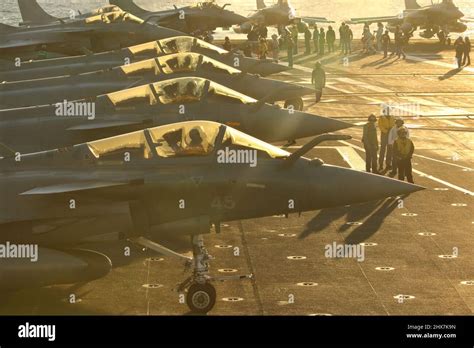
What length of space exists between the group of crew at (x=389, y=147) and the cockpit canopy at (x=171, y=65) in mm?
4742

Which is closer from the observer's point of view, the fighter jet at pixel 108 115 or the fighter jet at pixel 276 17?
the fighter jet at pixel 108 115

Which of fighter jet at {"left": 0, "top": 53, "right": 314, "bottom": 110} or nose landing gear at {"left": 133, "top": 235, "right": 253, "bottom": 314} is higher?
fighter jet at {"left": 0, "top": 53, "right": 314, "bottom": 110}

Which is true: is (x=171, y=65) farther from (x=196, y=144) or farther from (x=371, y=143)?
(x=196, y=144)

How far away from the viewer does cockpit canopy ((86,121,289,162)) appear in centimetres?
1856

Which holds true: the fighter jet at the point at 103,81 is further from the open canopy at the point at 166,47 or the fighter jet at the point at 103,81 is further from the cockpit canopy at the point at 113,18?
the cockpit canopy at the point at 113,18

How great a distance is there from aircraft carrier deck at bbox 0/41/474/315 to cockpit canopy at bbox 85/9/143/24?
15.4 metres

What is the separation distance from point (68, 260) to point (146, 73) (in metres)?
11.7

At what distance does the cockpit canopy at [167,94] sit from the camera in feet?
80.4

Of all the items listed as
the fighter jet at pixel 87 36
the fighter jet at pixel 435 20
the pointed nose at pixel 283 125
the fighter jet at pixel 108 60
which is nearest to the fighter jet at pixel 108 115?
the pointed nose at pixel 283 125

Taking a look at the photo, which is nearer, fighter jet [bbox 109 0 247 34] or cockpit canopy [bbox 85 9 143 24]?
cockpit canopy [bbox 85 9 143 24]

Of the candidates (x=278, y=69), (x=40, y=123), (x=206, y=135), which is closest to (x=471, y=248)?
(x=206, y=135)

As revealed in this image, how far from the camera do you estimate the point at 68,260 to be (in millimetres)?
17688

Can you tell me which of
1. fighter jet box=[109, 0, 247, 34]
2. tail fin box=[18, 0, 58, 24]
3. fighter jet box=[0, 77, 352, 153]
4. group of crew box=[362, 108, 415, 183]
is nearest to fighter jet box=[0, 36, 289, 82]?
group of crew box=[362, 108, 415, 183]

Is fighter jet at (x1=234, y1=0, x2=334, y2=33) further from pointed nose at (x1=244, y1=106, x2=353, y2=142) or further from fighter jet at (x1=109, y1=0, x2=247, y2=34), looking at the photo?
pointed nose at (x1=244, y1=106, x2=353, y2=142)
